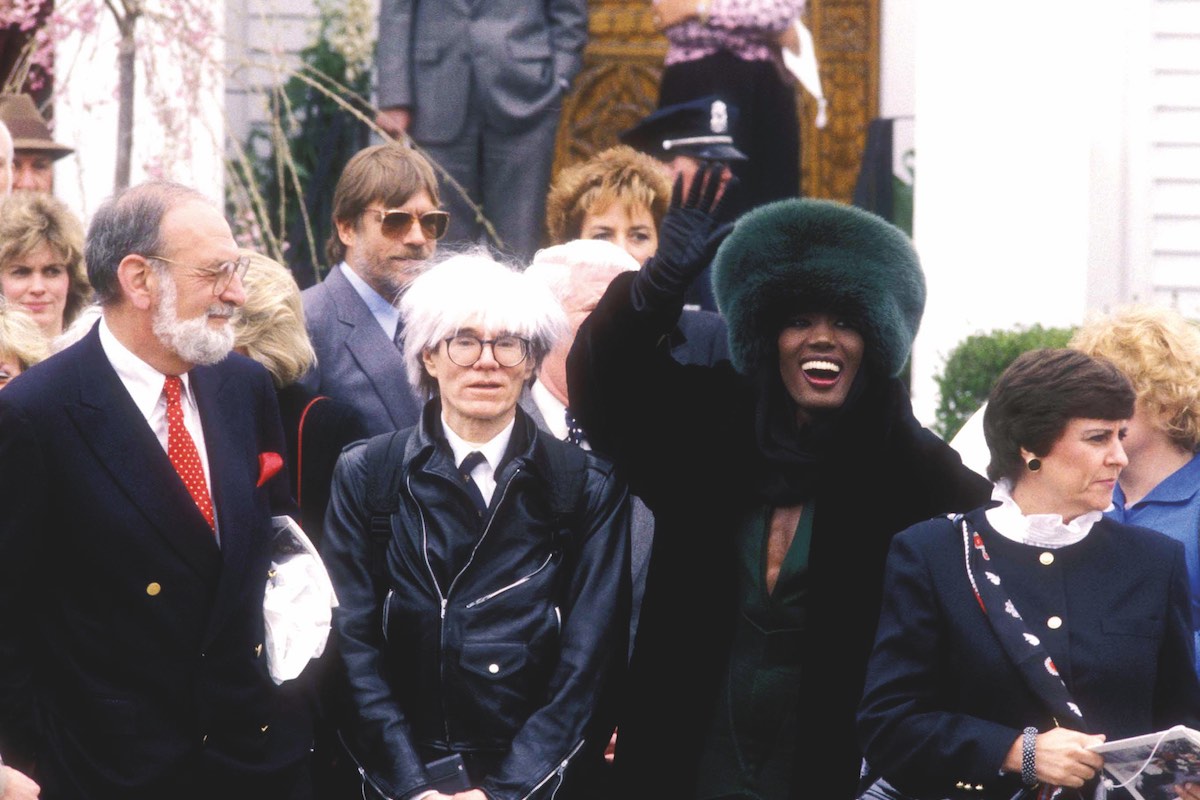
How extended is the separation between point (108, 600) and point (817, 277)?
1.75 meters

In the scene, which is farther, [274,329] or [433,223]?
[433,223]

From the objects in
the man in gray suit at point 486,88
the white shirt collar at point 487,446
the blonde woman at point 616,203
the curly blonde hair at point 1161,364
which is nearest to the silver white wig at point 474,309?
the white shirt collar at point 487,446

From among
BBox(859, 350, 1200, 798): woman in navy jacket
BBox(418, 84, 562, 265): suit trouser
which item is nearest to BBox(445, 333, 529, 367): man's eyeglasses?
BBox(859, 350, 1200, 798): woman in navy jacket

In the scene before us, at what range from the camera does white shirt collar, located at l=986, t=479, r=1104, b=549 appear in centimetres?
444

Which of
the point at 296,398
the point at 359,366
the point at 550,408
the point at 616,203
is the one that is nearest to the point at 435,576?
the point at 550,408

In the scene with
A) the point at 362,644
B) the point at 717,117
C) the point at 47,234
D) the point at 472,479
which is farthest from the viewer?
the point at 717,117

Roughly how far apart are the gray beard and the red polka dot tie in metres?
0.11

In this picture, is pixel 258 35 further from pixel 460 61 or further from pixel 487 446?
pixel 487 446

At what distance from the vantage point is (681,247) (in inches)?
186

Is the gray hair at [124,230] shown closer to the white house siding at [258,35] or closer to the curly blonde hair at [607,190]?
the curly blonde hair at [607,190]

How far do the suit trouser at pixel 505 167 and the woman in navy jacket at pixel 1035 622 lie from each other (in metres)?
4.99

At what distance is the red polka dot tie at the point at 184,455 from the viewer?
184 inches

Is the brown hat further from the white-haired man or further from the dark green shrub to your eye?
the dark green shrub

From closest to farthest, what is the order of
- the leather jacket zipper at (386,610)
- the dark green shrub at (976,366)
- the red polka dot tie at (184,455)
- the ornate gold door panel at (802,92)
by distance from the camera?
the red polka dot tie at (184,455)
the leather jacket zipper at (386,610)
the dark green shrub at (976,366)
the ornate gold door panel at (802,92)
